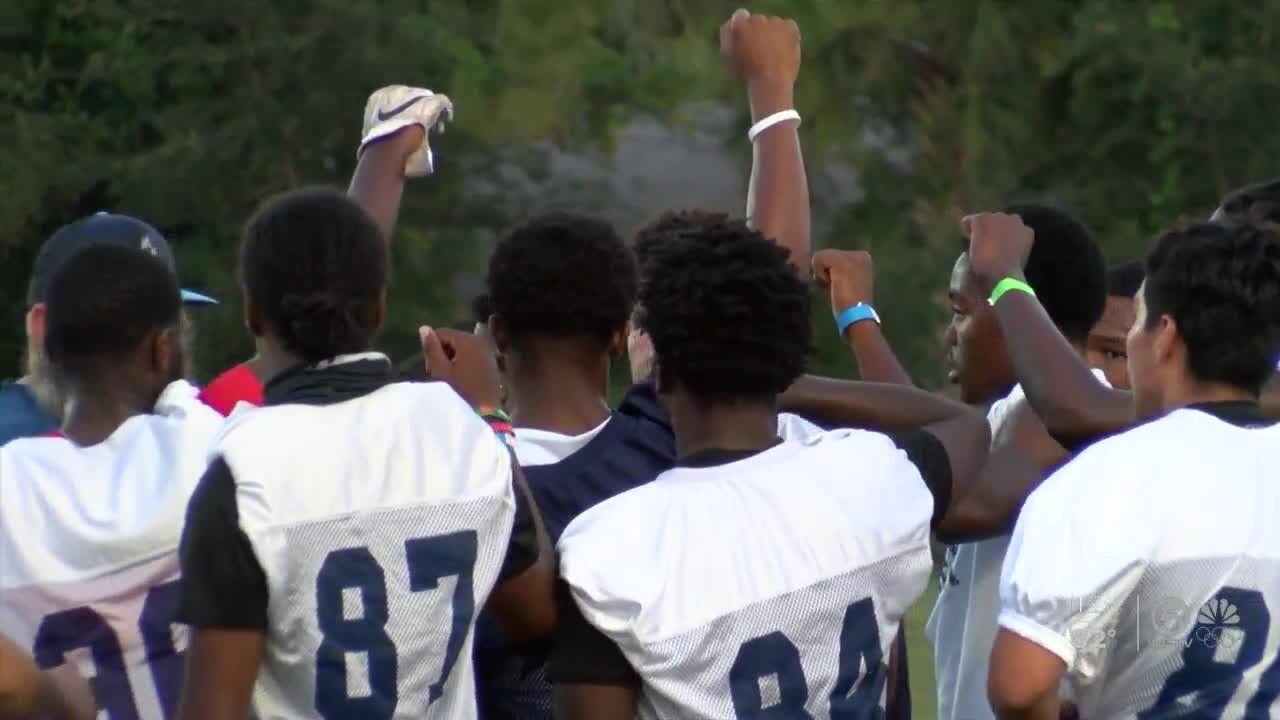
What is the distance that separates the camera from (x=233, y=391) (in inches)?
143

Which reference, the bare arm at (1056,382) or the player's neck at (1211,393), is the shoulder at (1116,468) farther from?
the bare arm at (1056,382)

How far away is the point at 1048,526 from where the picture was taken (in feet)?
9.47

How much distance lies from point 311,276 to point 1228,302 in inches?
52.9

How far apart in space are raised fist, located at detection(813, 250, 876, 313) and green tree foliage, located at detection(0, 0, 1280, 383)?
9656 millimetres

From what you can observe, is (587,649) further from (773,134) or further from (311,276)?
(773,134)

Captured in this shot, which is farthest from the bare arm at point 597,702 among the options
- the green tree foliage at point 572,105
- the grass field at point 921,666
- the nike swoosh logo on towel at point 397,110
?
the green tree foliage at point 572,105

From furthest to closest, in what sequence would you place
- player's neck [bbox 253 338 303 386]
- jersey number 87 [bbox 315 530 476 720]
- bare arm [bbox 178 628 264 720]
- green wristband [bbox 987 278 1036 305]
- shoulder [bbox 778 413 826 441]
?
green wristband [bbox 987 278 1036 305], shoulder [bbox 778 413 826 441], player's neck [bbox 253 338 303 386], jersey number 87 [bbox 315 530 476 720], bare arm [bbox 178 628 264 720]

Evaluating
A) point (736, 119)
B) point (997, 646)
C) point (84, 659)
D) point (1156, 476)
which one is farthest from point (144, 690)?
point (736, 119)

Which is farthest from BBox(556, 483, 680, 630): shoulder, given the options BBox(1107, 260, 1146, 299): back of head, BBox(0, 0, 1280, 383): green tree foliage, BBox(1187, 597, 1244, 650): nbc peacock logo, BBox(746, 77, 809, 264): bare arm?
BBox(0, 0, 1280, 383): green tree foliage

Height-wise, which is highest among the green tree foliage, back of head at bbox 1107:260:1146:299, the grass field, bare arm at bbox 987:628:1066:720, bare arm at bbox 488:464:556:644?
back of head at bbox 1107:260:1146:299

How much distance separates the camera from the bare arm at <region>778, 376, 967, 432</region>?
3.38m

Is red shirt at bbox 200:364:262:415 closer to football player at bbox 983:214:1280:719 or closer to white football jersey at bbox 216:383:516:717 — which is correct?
white football jersey at bbox 216:383:516:717

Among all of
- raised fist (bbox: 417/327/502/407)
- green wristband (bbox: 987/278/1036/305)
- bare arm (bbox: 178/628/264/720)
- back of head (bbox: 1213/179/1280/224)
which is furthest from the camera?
back of head (bbox: 1213/179/1280/224)

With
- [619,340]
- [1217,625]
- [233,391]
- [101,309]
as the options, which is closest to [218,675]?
[101,309]
